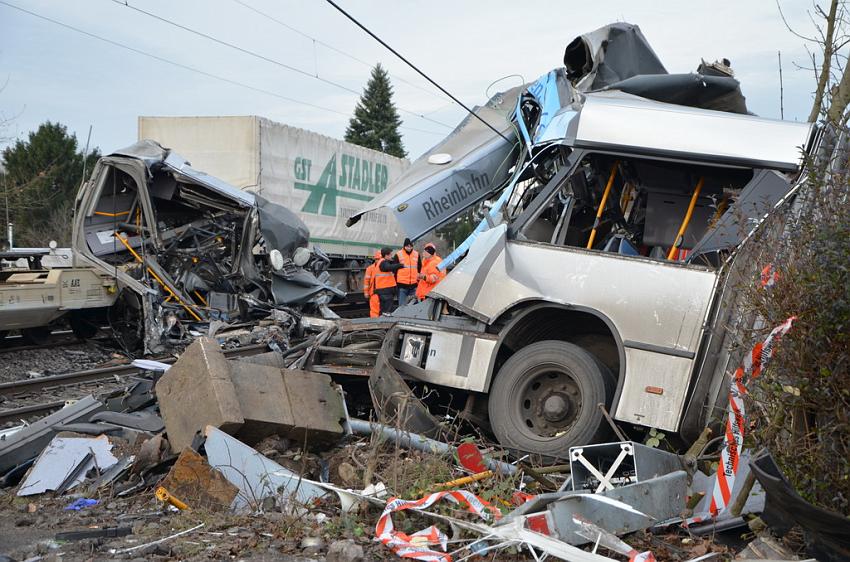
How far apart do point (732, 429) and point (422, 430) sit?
209 cm

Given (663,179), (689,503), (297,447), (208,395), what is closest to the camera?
(689,503)

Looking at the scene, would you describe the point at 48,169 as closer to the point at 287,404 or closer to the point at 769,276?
the point at 287,404

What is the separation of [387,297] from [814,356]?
11849mm

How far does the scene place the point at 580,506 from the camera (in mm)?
4215

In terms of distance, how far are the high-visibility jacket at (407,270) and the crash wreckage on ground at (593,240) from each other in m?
6.76

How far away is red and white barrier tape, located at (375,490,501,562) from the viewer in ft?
13.2

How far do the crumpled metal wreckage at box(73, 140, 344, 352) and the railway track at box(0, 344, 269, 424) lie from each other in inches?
51.7

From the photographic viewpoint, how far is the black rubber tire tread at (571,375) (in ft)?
18.3

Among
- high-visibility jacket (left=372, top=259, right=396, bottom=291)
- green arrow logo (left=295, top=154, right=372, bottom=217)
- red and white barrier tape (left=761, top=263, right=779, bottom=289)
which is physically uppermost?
green arrow logo (left=295, top=154, right=372, bottom=217)

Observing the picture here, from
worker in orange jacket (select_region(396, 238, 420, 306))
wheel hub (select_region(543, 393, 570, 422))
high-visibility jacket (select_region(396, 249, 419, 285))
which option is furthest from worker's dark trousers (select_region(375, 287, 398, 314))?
wheel hub (select_region(543, 393, 570, 422))

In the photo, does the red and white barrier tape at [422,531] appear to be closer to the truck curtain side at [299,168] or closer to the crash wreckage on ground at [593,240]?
the crash wreckage on ground at [593,240]

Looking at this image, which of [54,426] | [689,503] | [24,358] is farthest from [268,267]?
[689,503]

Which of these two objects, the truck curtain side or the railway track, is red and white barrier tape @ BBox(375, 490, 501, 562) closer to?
the railway track

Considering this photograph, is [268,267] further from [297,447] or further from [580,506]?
[580,506]
